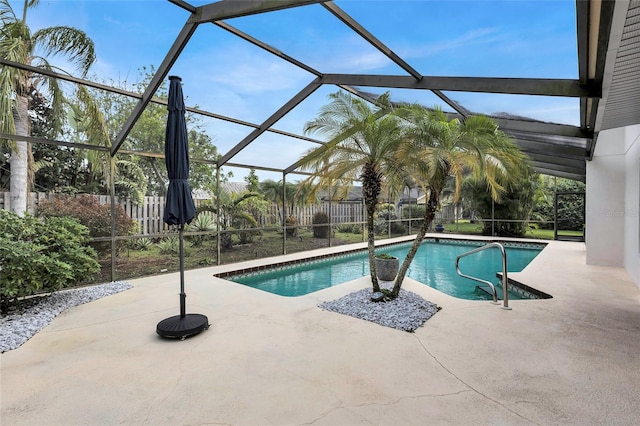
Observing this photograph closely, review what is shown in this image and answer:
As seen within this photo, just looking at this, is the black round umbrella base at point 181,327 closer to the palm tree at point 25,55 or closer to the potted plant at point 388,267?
the potted plant at point 388,267

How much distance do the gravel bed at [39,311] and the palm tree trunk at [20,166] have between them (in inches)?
65.4

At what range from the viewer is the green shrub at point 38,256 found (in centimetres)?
416

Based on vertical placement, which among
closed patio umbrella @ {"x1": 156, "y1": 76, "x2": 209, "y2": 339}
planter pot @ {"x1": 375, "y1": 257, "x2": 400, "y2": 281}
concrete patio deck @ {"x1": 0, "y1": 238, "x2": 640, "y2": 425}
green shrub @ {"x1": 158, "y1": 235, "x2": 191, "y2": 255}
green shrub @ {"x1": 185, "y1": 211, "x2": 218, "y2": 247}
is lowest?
concrete patio deck @ {"x1": 0, "y1": 238, "x2": 640, "y2": 425}

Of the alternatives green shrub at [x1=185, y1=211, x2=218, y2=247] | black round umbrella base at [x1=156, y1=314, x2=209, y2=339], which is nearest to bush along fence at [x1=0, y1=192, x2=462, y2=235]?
green shrub at [x1=185, y1=211, x2=218, y2=247]

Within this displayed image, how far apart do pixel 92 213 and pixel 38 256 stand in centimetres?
245

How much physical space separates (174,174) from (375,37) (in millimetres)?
3470

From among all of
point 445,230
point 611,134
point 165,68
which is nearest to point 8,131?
point 165,68

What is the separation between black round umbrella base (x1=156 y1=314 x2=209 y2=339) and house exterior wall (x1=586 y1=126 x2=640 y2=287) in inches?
349

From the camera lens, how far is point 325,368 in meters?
3.07

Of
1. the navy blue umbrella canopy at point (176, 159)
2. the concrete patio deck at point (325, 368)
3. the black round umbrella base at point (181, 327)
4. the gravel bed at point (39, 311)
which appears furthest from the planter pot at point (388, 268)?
the gravel bed at point (39, 311)

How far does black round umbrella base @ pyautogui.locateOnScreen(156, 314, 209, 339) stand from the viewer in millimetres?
3742

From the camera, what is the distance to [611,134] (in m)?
7.72

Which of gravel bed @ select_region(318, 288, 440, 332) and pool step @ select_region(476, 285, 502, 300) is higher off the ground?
gravel bed @ select_region(318, 288, 440, 332)

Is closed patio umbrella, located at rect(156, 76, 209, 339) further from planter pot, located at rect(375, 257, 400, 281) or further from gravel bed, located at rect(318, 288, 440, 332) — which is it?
planter pot, located at rect(375, 257, 400, 281)
